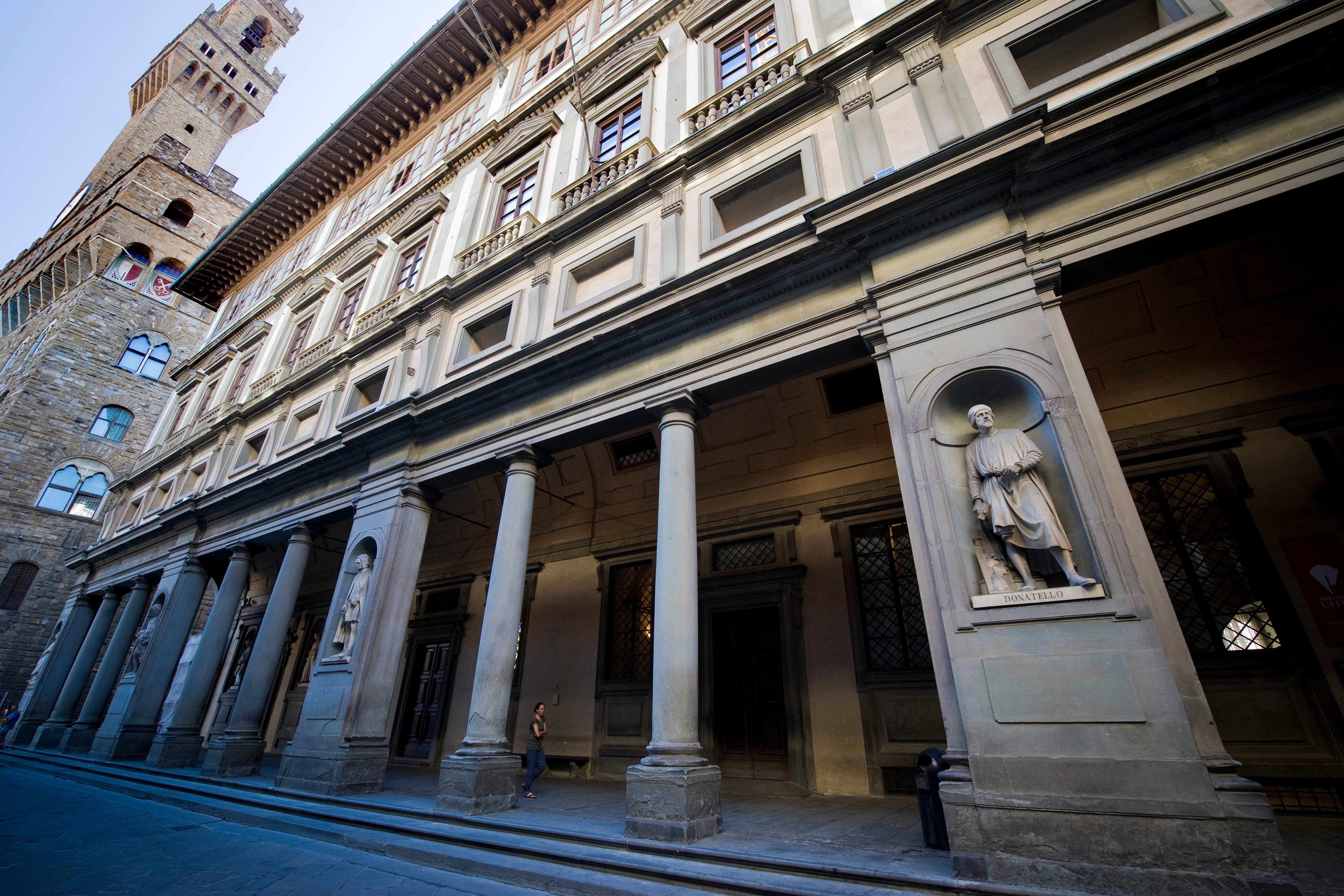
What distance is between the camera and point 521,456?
369 inches

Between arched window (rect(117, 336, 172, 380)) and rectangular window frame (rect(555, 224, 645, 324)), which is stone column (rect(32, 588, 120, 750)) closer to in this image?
arched window (rect(117, 336, 172, 380))

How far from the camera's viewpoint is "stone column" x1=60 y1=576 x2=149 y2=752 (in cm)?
1594

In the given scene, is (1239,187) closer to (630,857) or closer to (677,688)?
(677,688)

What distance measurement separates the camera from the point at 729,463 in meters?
11.4

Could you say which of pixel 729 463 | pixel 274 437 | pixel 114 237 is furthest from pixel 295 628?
pixel 114 237

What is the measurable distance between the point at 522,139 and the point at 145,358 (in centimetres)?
3136

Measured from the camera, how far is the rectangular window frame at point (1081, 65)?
6195 millimetres

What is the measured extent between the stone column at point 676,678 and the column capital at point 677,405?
11mm

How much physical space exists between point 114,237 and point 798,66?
136 feet

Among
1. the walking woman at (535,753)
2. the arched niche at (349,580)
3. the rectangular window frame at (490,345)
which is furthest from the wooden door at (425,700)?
the rectangular window frame at (490,345)

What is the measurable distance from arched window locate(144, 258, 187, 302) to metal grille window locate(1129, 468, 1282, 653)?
144 feet

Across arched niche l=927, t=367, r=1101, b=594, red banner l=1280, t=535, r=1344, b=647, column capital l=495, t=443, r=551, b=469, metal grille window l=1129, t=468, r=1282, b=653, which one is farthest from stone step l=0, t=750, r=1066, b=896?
red banner l=1280, t=535, r=1344, b=647

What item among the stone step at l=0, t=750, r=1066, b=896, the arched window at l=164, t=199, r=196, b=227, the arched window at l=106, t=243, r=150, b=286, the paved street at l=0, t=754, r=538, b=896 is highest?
the arched window at l=164, t=199, r=196, b=227

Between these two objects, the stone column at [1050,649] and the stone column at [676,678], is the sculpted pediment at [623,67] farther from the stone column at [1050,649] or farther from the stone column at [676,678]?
the stone column at [1050,649]
